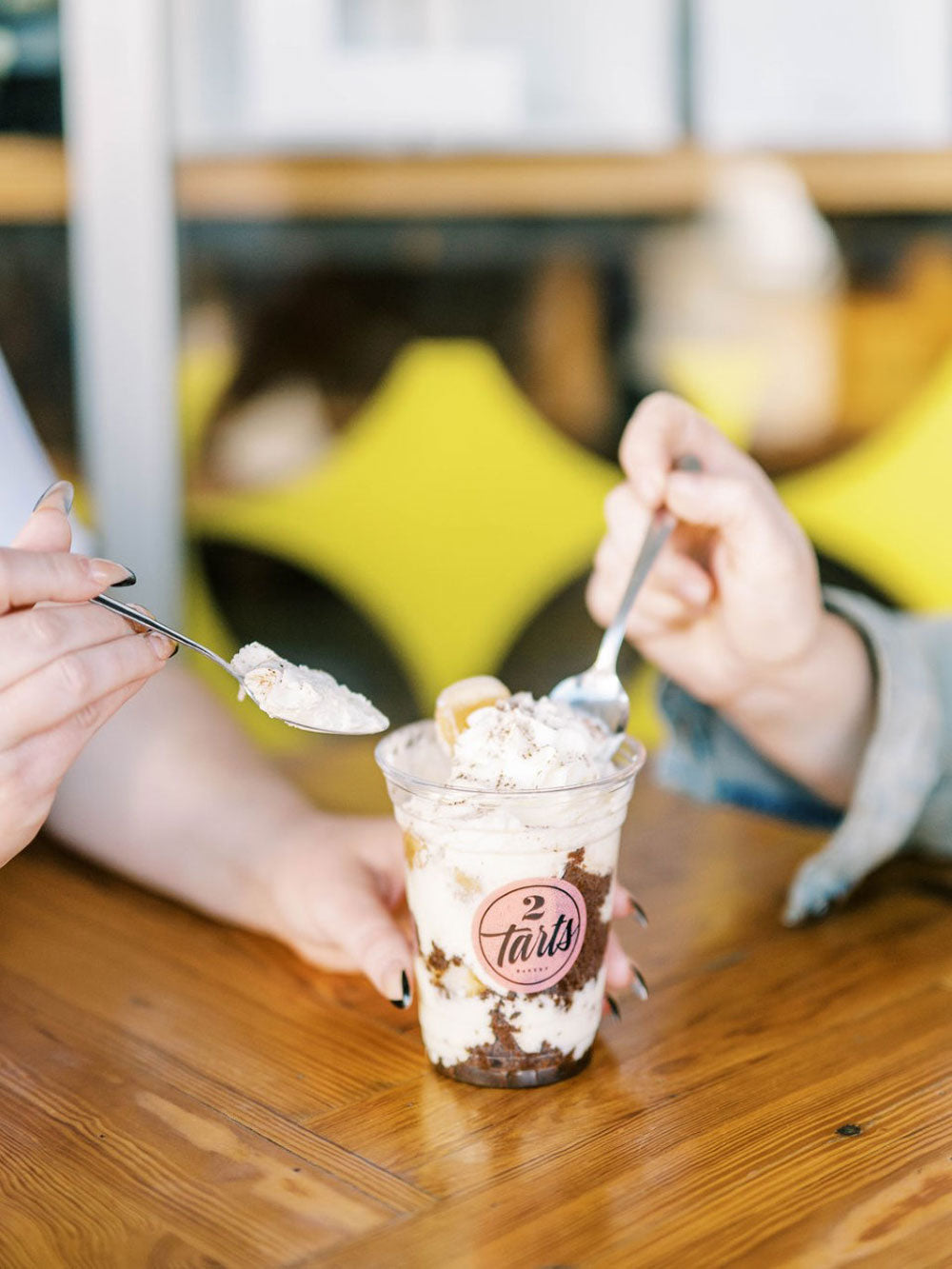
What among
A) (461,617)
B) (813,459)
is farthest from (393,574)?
(813,459)

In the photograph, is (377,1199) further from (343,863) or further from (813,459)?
(813,459)

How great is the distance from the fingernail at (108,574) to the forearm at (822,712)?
613 mm

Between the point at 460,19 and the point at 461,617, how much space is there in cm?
110

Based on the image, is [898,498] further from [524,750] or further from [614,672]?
[524,750]

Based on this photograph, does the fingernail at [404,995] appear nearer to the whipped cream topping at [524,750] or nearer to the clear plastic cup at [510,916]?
the clear plastic cup at [510,916]

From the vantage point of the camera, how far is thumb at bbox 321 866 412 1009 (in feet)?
2.72

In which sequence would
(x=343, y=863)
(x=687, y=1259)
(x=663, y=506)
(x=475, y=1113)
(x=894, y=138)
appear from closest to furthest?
1. (x=687, y=1259)
2. (x=475, y=1113)
3. (x=343, y=863)
4. (x=663, y=506)
5. (x=894, y=138)

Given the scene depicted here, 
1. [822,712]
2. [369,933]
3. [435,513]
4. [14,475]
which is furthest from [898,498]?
[369,933]

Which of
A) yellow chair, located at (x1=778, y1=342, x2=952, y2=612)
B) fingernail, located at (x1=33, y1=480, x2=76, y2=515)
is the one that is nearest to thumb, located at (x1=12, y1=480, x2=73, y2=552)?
fingernail, located at (x1=33, y1=480, x2=76, y2=515)

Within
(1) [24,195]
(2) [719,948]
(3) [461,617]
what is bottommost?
(3) [461,617]

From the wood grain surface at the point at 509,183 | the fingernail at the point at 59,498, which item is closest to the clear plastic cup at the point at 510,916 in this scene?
the fingernail at the point at 59,498

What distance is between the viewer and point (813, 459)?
250 cm

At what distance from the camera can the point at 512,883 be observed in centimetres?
74

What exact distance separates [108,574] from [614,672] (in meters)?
0.45
